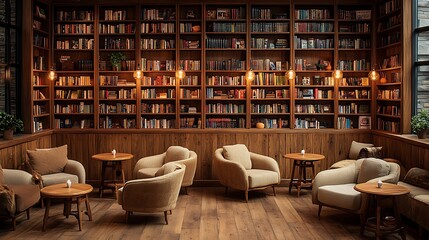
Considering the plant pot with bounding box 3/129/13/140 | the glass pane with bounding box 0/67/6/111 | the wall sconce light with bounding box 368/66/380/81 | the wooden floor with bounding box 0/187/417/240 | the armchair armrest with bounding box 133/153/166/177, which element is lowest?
the wooden floor with bounding box 0/187/417/240

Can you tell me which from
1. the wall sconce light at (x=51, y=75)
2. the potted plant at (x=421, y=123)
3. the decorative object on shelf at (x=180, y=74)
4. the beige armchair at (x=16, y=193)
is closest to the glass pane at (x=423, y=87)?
the potted plant at (x=421, y=123)

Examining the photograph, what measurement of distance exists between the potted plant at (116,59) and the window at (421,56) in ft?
18.5

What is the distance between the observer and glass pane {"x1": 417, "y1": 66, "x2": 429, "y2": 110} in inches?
355

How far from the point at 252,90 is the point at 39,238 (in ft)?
17.7

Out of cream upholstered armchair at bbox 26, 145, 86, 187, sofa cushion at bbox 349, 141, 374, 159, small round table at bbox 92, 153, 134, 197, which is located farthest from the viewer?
sofa cushion at bbox 349, 141, 374, 159

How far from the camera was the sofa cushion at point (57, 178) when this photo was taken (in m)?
8.44

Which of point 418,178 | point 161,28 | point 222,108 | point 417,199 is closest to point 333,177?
point 418,178

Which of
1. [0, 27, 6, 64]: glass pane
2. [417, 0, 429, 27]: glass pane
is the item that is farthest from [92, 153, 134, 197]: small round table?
[417, 0, 429, 27]: glass pane

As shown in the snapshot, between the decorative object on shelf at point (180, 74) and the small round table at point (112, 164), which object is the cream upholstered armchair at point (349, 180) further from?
the decorative object on shelf at point (180, 74)

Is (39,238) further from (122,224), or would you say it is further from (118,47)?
(118,47)

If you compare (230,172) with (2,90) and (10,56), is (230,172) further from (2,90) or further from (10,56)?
(10,56)

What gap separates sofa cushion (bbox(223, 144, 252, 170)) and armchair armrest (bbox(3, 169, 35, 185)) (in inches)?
137

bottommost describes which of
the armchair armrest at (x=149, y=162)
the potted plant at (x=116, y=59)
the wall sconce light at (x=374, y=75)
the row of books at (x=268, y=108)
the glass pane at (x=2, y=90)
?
the armchair armrest at (x=149, y=162)

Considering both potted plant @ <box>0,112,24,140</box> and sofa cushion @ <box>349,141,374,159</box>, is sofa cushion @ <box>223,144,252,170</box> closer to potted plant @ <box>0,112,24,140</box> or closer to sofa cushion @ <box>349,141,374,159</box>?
sofa cushion @ <box>349,141,374,159</box>
